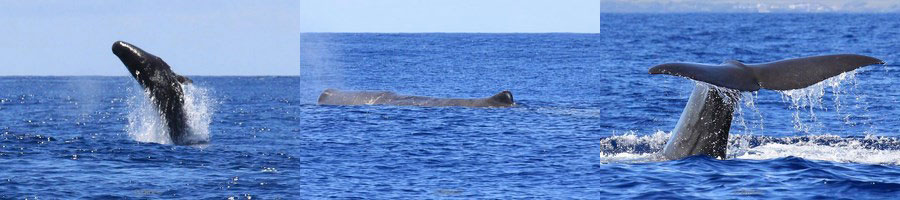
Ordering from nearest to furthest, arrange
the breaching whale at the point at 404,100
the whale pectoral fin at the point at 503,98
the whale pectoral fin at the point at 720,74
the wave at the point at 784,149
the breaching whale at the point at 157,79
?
the whale pectoral fin at the point at 720,74, the wave at the point at 784,149, the breaching whale at the point at 157,79, the breaching whale at the point at 404,100, the whale pectoral fin at the point at 503,98

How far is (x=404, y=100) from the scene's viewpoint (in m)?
25.1

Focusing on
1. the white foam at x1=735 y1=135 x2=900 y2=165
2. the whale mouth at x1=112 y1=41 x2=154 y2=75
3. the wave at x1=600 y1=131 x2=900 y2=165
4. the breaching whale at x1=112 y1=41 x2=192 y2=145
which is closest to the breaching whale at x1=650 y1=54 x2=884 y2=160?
the wave at x1=600 y1=131 x2=900 y2=165

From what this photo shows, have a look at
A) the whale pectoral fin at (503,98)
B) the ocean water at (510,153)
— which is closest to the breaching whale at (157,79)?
the ocean water at (510,153)

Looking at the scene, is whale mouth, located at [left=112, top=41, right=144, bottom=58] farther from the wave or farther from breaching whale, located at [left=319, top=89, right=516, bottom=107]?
the wave

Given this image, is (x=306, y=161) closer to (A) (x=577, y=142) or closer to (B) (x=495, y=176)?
(B) (x=495, y=176)

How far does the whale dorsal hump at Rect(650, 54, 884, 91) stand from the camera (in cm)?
1094

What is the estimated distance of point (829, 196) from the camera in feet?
35.8

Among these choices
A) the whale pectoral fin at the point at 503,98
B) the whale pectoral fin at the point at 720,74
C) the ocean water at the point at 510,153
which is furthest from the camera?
the whale pectoral fin at the point at 503,98

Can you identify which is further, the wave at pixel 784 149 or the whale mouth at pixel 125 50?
the whale mouth at pixel 125 50

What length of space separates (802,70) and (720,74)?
2.93 ft

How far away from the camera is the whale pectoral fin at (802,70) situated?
1104 cm

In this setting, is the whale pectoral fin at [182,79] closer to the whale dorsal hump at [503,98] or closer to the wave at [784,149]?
the wave at [784,149]

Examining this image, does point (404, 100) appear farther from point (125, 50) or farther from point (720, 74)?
point (720, 74)

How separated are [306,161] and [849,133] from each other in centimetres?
1132
